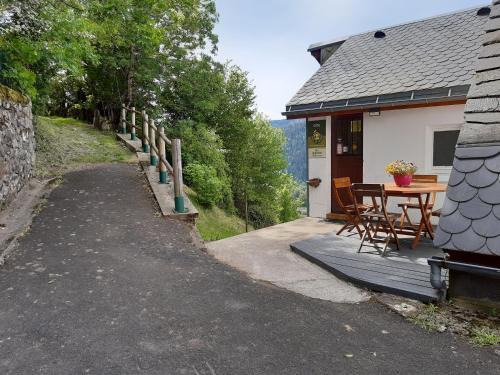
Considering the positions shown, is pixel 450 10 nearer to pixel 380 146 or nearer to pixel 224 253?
pixel 380 146

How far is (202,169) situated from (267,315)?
837cm

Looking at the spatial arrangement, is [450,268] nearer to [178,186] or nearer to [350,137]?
[178,186]

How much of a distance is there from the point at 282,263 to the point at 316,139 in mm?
4127

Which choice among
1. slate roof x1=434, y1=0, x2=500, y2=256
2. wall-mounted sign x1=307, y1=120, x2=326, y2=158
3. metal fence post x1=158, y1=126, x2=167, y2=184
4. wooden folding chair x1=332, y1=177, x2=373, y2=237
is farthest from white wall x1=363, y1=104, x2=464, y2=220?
metal fence post x1=158, y1=126, x2=167, y2=184

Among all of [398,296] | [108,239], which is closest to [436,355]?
[398,296]

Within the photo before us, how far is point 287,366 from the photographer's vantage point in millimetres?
2461

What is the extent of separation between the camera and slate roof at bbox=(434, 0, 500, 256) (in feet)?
9.90

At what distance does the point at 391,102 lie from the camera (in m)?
6.76

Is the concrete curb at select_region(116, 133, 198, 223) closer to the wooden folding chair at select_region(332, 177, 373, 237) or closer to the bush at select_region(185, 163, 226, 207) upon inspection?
the bush at select_region(185, 163, 226, 207)

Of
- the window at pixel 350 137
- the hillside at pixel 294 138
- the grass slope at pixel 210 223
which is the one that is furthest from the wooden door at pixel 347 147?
the grass slope at pixel 210 223

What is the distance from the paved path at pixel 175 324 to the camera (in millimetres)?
2484

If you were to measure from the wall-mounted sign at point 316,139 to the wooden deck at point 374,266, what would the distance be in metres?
2.89

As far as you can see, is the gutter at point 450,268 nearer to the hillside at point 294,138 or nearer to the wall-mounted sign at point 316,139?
the wall-mounted sign at point 316,139

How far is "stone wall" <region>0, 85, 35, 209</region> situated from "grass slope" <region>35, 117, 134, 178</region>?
858 millimetres
